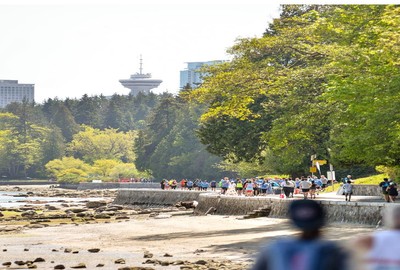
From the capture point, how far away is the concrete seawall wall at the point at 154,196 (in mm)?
75250

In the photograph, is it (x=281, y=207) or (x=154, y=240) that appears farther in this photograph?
(x=281, y=207)

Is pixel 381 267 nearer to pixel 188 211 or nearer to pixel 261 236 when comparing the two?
pixel 261 236

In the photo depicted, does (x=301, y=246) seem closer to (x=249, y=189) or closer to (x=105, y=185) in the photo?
(x=249, y=189)

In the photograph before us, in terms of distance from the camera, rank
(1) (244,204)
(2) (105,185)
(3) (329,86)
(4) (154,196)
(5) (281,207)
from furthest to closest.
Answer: (2) (105,185), (4) (154,196), (1) (244,204), (5) (281,207), (3) (329,86)

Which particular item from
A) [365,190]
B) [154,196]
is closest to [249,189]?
[365,190]

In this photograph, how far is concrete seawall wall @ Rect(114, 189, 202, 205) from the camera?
247 feet

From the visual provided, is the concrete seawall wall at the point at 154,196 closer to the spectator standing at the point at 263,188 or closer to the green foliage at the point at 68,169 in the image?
the spectator standing at the point at 263,188

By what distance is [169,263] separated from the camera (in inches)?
1072

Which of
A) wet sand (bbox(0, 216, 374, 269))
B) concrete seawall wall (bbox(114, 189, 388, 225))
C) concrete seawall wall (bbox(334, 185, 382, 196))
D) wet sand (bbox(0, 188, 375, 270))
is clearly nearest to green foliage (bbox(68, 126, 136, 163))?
concrete seawall wall (bbox(114, 189, 388, 225))

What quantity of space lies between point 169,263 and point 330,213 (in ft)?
49.6

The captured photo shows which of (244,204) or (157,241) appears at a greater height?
(244,204)

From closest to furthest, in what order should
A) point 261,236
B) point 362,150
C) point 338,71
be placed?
point 261,236
point 362,150
point 338,71

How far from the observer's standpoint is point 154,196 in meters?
82.0

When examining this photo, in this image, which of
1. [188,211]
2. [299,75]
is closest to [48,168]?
[188,211]
